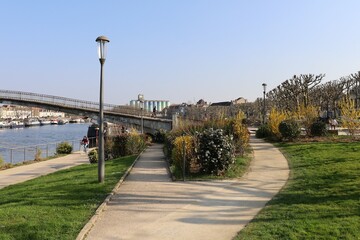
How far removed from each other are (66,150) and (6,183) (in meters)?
14.5

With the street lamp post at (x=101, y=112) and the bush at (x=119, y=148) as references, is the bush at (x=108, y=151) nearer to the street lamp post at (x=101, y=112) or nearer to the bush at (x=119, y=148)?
the bush at (x=119, y=148)

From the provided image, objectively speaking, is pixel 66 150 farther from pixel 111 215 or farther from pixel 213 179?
pixel 111 215

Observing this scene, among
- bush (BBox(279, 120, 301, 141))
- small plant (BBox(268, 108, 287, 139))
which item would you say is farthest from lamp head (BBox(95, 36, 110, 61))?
small plant (BBox(268, 108, 287, 139))

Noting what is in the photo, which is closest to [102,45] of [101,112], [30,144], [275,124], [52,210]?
[101,112]

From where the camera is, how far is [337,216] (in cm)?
641

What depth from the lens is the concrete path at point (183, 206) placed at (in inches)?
239

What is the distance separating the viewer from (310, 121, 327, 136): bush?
22125mm

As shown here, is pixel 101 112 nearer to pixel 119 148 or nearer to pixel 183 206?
pixel 183 206

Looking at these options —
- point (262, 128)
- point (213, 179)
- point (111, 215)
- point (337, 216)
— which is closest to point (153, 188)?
point (213, 179)

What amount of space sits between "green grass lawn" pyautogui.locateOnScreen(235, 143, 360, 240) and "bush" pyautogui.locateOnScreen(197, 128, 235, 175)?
6.86ft

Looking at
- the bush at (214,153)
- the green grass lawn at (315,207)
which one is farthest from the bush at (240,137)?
the bush at (214,153)

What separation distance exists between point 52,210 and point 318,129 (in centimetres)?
1846

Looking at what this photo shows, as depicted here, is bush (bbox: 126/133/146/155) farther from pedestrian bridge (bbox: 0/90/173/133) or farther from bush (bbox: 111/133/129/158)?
pedestrian bridge (bbox: 0/90/173/133)

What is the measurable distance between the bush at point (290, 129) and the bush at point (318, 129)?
5.62ft
